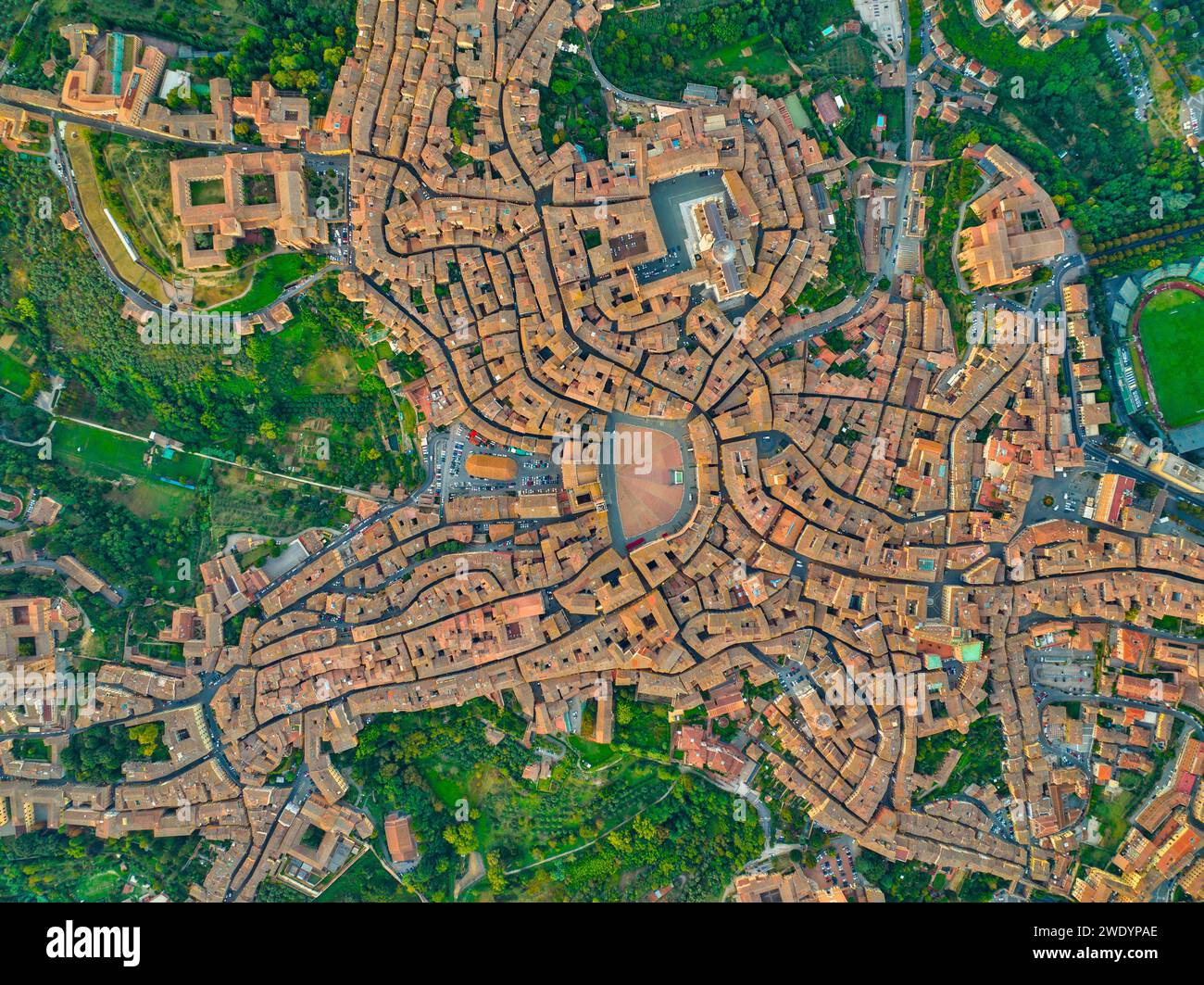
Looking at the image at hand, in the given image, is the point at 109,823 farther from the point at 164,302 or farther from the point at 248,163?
the point at 248,163

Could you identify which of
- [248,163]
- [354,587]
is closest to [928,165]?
[248,163]

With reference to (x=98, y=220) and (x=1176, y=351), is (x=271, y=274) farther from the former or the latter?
(x=1176, y=351)

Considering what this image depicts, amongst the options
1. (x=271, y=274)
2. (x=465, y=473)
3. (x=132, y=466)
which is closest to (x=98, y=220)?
(x=271, y=274)

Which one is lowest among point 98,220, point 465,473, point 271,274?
point 465,473

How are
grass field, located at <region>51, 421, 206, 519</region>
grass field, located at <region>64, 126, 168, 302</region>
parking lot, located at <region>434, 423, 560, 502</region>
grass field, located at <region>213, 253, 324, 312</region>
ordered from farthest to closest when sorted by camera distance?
grass field, located at <region>51, 421, 206, 519</region> → parking lot, located at <region>434, 423, 560, 502</region> → grass field, located at <region>213, 253, 324, 312</region> → grass field, located at <region>64, 126, 168, 302</region>

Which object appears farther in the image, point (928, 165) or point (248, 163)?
point (928, 165)

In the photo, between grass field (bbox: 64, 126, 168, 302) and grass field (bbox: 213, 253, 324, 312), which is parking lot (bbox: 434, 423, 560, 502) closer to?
grass field (bbox: 213, 253, 324, 312)

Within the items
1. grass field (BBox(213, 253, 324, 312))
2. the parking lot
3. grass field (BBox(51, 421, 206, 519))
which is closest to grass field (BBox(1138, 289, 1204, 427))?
the parking lot

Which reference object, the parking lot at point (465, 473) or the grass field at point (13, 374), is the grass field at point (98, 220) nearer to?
the grass field at point (13, 374)

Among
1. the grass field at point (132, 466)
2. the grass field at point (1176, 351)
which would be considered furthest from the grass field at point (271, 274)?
the grass field at point (1176, 351)
